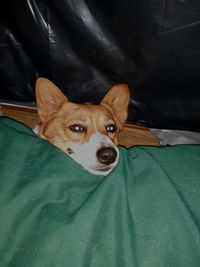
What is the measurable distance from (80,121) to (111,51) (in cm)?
47

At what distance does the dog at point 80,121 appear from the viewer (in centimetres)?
151

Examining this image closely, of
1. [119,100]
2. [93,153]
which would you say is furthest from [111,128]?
[93,153]

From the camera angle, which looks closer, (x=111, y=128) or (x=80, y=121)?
(x=80, y=121)

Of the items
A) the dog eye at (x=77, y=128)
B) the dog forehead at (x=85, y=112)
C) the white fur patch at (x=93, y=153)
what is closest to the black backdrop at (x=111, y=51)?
the dog forehead at (x=85, y=112)

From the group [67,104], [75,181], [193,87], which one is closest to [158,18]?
[193,87]

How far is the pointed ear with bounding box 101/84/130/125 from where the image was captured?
1.70 meters

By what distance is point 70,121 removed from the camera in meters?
1.67

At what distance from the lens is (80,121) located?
1.67 meters

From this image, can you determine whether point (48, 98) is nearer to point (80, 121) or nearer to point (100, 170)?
point (80, 121)

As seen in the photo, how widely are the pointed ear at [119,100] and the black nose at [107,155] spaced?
17.5 inches

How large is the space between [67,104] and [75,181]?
→ 2.07ft

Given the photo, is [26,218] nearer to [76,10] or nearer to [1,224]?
[1,224]

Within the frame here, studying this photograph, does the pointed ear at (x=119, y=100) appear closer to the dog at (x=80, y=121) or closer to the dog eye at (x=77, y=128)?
the dog at (x=80, y=121)

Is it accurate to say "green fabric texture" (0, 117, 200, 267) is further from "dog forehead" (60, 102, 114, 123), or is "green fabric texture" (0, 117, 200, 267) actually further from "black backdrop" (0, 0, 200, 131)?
"black backdrop" (0, 0, 200, 131)
